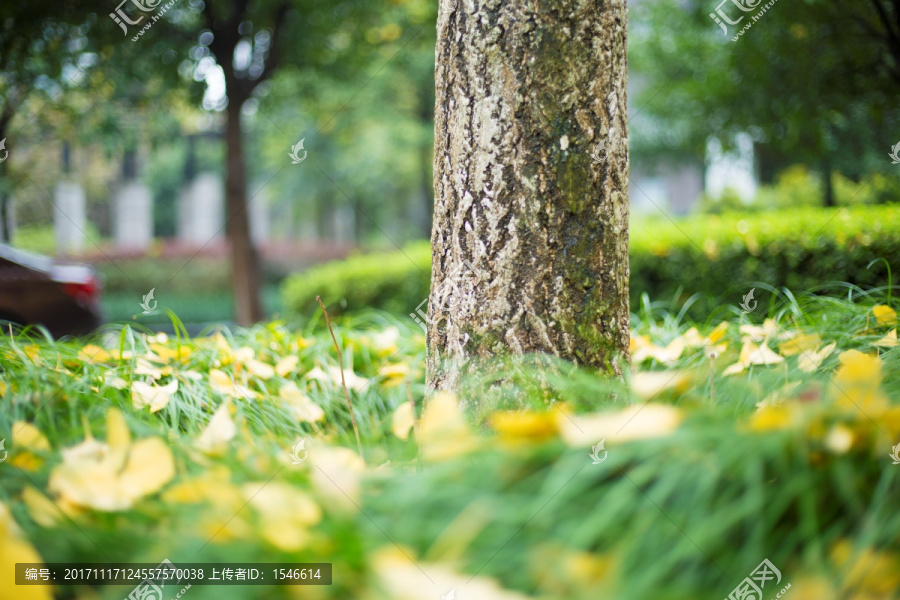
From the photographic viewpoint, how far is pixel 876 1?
357 cm

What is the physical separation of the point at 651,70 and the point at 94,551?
11.7m

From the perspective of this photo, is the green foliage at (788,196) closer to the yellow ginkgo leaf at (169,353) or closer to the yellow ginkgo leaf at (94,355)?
the yellow ginkgo leaf at (169,353)

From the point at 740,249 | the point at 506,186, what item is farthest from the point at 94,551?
the point at 740,249

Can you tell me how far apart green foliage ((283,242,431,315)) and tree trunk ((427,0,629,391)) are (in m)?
3.77

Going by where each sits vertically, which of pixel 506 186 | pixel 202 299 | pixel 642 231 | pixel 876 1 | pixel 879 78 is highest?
pixel 876 1

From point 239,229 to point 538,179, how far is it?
5777mm

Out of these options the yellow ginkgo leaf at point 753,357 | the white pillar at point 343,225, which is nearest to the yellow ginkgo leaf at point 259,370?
the yellow ginkgo leaf at point 753,357

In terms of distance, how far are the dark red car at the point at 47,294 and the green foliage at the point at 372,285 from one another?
2.15 meters

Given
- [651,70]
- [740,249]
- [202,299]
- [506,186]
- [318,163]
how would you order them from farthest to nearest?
[318,163] → [202,299] → [651,70] → [740,249] → [506,186]

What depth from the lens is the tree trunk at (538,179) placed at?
1.52 meters

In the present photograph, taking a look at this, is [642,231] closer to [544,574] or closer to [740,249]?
[740,249]

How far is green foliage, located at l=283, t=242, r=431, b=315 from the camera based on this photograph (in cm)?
582

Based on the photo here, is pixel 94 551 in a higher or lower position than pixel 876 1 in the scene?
lower

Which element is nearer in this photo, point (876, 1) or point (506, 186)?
point (506, 186)
